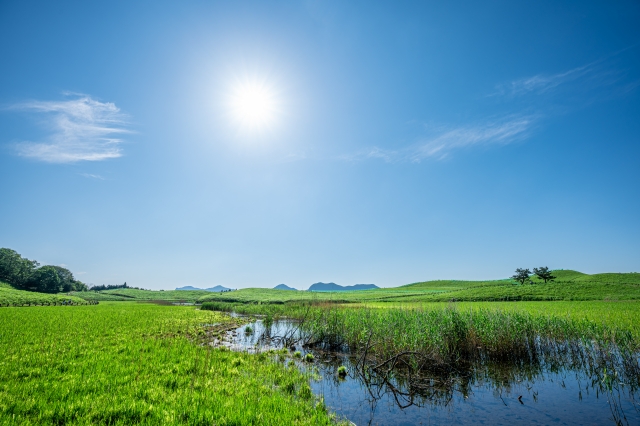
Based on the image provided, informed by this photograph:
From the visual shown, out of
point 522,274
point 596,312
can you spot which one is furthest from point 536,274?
point 596,312

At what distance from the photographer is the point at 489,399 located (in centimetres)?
934

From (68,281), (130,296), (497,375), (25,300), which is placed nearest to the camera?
(497,375)

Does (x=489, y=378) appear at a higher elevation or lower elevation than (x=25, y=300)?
higher

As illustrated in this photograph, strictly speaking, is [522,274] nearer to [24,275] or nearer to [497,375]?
[497,375]

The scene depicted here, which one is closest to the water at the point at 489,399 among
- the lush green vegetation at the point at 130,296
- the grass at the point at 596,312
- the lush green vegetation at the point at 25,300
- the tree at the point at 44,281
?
the grass at the point at 596,312

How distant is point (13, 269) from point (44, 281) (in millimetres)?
10111

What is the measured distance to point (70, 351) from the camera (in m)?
11.9

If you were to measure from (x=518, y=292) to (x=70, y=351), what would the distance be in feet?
205

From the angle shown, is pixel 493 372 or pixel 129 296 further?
pixel 129 296

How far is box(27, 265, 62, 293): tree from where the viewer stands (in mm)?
84500

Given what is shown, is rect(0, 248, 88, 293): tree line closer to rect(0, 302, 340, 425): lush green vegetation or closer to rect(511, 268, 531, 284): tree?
rect(0, 302, 340, 425): lush green vegetation

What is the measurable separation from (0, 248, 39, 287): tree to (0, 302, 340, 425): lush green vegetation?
341 feet

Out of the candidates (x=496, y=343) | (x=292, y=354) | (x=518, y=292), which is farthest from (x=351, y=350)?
(x=518, y=292)

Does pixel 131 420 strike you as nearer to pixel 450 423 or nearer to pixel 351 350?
pixel 450 423
